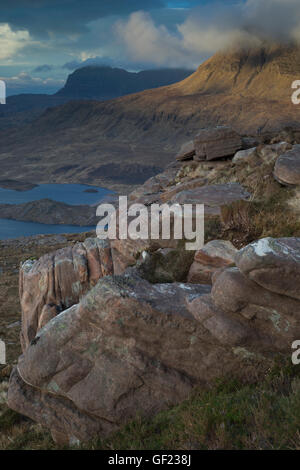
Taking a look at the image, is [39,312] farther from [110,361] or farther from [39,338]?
[110,361]

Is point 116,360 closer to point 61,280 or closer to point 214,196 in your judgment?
point 61,280

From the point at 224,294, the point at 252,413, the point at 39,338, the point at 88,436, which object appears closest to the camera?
the point at 252,413

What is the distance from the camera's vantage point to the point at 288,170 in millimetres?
13000

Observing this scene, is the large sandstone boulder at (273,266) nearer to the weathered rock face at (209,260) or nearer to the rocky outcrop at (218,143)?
the weathered rock face at (209,260)

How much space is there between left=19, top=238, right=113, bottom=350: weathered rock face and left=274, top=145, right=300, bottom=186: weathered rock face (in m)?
7.47

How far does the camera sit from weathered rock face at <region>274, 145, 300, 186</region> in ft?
41.9

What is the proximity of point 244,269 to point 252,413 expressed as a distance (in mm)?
2501

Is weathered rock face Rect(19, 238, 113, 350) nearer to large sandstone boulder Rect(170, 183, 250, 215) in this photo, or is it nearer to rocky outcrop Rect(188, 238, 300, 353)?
large sandstone boulder Rect(170, 183, 250, 215)

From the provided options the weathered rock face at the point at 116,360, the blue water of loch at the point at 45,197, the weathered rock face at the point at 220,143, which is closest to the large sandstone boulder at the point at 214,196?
the weathered rock face at the point at 116,360

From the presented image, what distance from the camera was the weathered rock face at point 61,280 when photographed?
48.8 feet

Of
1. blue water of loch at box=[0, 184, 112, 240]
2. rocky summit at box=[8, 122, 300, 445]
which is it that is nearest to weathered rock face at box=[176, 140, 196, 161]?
rocky summit at box=[8, 122, 300, 445]
